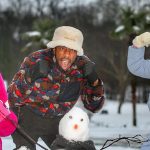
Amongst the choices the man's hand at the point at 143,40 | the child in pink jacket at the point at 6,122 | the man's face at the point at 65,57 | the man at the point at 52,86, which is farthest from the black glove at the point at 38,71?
the man's hand at the point at 143,40

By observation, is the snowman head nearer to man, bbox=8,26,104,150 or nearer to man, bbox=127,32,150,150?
man, bbox=8,26,104,150

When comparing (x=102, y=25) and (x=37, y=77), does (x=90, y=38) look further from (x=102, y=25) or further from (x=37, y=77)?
(x=37, y=77)

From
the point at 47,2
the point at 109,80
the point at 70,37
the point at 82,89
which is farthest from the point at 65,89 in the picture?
the point at 47,2

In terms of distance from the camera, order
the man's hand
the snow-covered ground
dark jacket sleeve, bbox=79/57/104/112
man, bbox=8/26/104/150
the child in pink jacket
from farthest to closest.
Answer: the snow-covered ground < dark jacket sleeve, bbox=79/57/104/112 < man, bbox=8/26/104/150 < the man's hand < the child in pink jacket

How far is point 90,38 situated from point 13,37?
9.78 m

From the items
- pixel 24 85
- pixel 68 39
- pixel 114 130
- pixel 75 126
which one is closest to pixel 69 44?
pixel 68 39

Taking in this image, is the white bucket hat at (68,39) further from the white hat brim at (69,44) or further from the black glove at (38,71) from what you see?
the black glove at (38,71)

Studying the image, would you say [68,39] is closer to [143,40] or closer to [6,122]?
[143,40]

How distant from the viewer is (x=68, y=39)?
383 cm

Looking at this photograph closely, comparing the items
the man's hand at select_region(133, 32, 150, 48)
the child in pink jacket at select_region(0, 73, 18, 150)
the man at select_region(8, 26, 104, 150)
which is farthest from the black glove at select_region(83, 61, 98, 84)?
the child in pink jacket at select_region(0, 73, 18, 150)

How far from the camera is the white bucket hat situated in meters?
3.78

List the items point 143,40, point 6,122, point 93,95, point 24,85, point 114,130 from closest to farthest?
point 6,122 < point 143,40 < point 24,85 < point 93,95 < point 114,130

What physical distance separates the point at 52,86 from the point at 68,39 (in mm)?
387

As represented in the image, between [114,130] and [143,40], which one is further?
[114,130]
